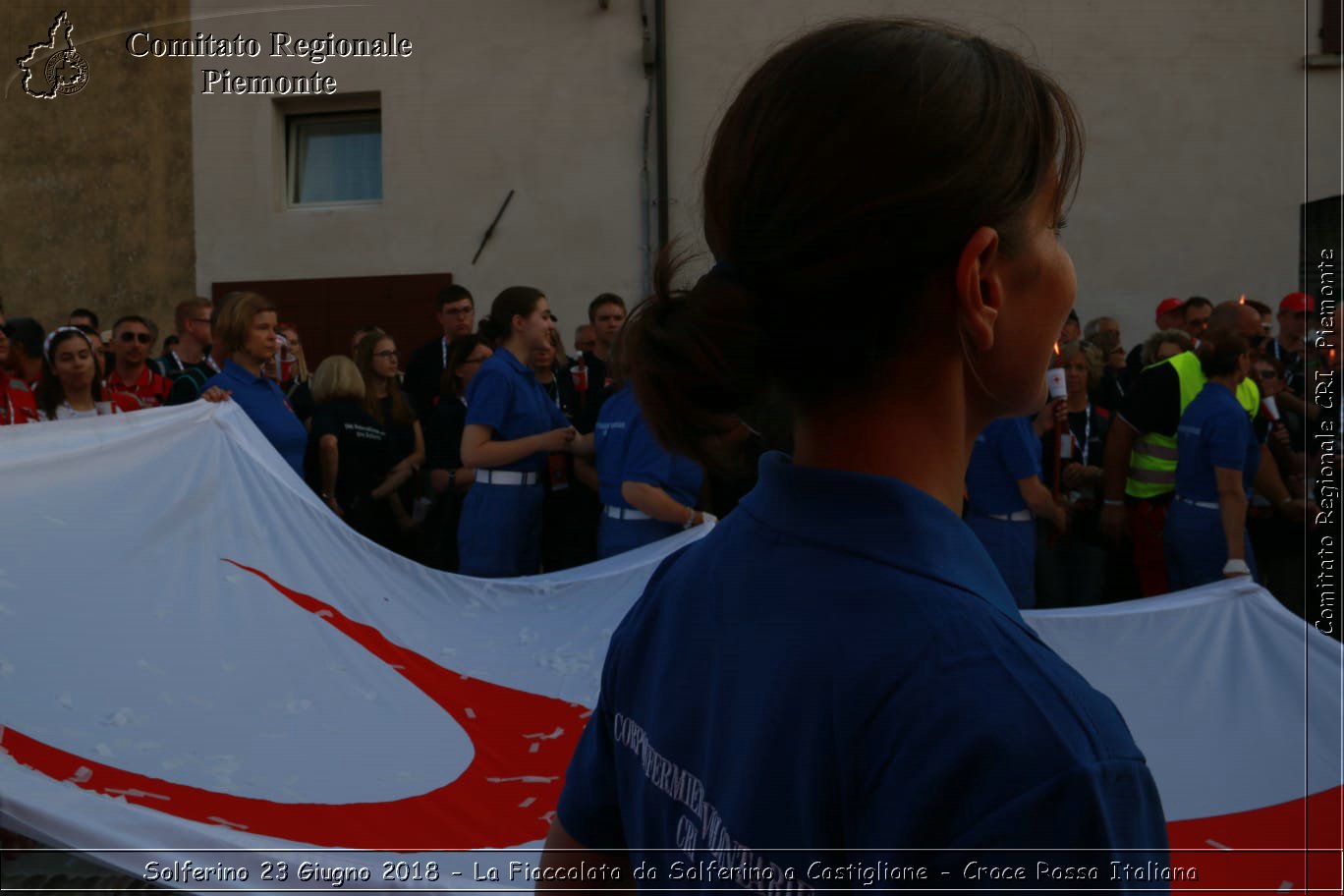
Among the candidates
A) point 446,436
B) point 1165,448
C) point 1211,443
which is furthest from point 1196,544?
point 446,436

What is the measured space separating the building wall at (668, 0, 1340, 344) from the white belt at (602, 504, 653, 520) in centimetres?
591

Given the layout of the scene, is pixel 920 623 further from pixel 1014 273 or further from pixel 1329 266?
pixel 1329 266

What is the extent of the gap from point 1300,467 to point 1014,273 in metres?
6.57

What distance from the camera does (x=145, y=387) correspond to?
22.0 feet

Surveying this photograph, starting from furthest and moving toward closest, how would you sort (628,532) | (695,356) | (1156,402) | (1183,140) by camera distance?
1. (1183,140)
2. (1156,402)
3. (628,532)
4. (695,356)

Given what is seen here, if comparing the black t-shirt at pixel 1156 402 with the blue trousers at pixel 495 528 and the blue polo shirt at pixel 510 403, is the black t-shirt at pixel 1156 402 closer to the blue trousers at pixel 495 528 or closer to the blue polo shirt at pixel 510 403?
the blue polo shirt at pixel 510 403

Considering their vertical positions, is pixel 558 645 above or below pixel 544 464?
below

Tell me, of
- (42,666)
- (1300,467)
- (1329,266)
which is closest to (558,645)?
(42,666)

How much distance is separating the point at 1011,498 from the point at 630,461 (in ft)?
5.51

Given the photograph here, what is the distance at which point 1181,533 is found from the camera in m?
5.56

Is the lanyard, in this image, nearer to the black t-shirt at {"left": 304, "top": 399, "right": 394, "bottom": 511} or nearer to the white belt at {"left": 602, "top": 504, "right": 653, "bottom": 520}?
the black t-shirt at {"left": 304, "top": 399, "right": 394, "bottom": 511}

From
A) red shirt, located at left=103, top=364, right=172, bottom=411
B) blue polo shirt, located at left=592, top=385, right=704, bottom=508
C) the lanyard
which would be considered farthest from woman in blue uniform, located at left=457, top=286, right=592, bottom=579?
red shirt, located at left=103, top=364, right=172, bottom=411

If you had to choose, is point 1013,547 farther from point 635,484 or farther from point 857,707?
point 857,707

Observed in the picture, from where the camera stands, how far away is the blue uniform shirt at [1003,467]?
17.4 ft
